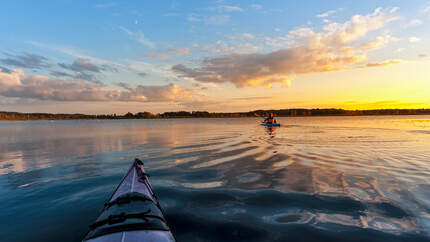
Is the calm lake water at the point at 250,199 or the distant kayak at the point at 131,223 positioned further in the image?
the calm lake water at the point at 250,199

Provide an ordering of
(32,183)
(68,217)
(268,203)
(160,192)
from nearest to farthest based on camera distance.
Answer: (68,217) → (268,203) → (160,192) → (32,183)

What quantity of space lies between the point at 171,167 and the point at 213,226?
25.9 ft

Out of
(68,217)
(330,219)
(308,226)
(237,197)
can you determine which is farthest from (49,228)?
(330,219)

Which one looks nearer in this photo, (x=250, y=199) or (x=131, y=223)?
(x=131, y=223)

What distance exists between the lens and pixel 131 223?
15.1ft

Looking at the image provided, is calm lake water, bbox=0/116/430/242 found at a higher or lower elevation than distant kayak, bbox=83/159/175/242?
lower

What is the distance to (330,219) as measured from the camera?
6.40 m

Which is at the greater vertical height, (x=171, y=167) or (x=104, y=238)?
(x=104, y=238)

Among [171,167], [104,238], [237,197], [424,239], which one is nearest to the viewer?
[104,238]

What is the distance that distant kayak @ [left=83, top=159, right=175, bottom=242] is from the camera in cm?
417

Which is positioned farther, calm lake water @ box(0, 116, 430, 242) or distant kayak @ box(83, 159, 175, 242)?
calm lake water @ box(0, 116, 430, 242)

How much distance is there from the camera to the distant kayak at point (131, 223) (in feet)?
13.7

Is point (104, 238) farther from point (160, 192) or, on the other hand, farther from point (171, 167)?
point (171, 167)

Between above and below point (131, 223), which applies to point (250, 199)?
below
